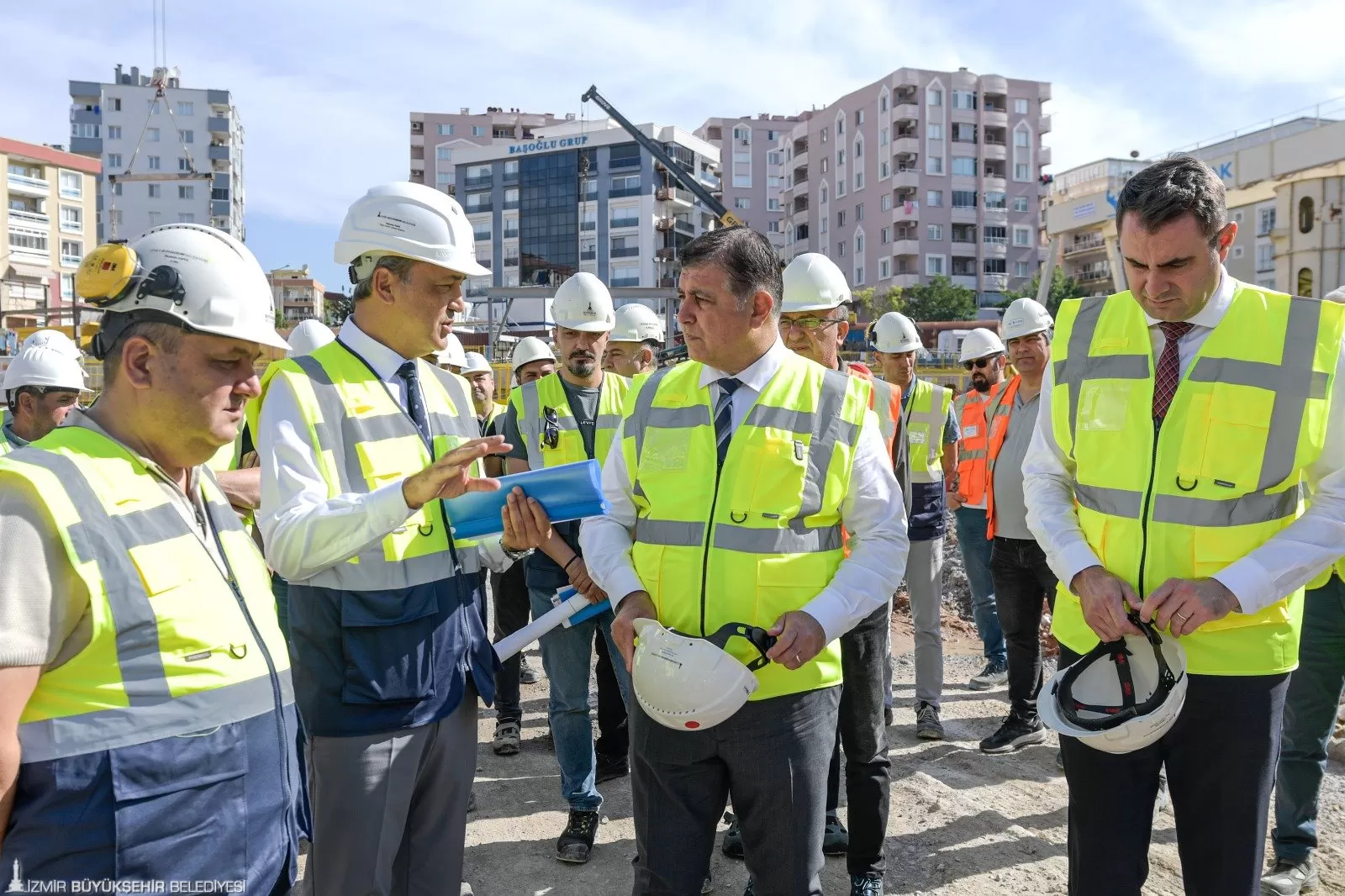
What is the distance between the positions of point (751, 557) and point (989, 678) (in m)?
5.08

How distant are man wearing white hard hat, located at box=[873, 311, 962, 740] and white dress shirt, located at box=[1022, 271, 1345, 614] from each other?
259 centimetres

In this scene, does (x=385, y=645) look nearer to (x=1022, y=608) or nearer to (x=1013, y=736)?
(x=1013, y=736)

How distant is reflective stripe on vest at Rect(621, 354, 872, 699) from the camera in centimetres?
266

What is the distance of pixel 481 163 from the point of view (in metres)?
85.6

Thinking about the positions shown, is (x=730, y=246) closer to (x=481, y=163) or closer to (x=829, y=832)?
(x=829, y=832)

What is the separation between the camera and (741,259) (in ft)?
9.11

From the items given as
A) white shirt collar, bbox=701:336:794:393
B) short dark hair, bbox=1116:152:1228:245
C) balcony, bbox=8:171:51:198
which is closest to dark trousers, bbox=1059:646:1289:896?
short dark hair, bbox=1116:152:1228:245

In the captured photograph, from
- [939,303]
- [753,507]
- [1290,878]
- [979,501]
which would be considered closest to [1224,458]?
[753,507]

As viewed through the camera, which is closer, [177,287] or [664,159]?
[177,287]

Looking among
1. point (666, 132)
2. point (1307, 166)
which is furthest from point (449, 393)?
point (666, 132)

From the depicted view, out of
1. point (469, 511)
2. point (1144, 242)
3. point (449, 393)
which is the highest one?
point (1144, 242)

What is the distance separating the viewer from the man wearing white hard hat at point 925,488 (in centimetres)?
601

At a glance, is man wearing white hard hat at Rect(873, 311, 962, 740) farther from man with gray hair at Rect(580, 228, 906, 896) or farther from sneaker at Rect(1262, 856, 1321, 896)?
man with gray hair at Rect(580, 228, 906, 896)

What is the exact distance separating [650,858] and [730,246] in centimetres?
172
